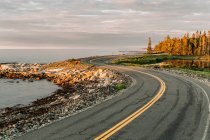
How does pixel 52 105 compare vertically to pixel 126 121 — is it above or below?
below

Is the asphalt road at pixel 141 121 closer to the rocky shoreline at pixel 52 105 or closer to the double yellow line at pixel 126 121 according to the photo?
the double yellow line at pixel 126 121

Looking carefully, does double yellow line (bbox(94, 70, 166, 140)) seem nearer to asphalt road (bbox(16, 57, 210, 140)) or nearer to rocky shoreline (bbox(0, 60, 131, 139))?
asphalt road (bbox(16, 57, 210, 140))

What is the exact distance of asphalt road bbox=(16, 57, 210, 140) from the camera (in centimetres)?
1428

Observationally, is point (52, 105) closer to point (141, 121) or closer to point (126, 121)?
point (126, 121)

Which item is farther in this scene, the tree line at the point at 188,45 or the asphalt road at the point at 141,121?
the tree line at the point at 188,45

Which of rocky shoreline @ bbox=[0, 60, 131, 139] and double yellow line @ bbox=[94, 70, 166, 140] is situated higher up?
double yellow line @ bbox=[94, 70, 166, 140]

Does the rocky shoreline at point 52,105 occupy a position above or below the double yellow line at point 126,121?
below

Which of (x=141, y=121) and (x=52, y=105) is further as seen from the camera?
(x=52, y=105)

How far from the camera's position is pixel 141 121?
16953 mm

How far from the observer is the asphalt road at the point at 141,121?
1428 cm

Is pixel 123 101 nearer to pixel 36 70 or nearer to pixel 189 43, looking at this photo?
pixel 36 70

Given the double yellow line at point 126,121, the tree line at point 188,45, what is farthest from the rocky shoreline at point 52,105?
the tree line at point 188,45

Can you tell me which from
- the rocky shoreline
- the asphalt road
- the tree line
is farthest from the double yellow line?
the tree line

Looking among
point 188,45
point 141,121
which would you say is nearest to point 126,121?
point 141,121
